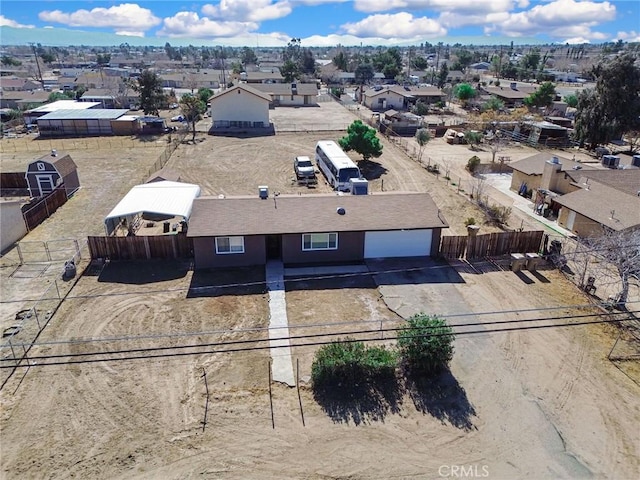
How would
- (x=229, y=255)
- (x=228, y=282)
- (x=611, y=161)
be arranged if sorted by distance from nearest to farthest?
1. (x=228, y=282)
2. (x=229, y=255)
3. (x=611, y=161)

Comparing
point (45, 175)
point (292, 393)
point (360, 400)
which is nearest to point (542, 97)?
point (45, 175)

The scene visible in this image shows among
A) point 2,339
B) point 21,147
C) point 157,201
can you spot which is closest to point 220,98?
point 21,147

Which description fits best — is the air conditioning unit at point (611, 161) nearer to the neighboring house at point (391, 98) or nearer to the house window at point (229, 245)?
the house window at point (229, 245)

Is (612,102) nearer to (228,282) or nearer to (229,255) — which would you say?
(229,255)

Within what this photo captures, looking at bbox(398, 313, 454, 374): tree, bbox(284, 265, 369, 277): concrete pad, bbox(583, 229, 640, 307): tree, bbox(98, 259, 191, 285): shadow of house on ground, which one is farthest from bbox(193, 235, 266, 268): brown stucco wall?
bbox(583, 229, 640, 307): tree

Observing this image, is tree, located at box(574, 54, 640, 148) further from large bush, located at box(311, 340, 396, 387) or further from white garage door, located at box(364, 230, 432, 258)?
large bush, located at box(311, 340, 396, 387)

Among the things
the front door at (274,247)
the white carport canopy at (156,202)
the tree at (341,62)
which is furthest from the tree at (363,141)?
the tree at (341,62)

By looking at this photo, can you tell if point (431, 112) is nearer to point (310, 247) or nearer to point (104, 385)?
point (310, 247)
